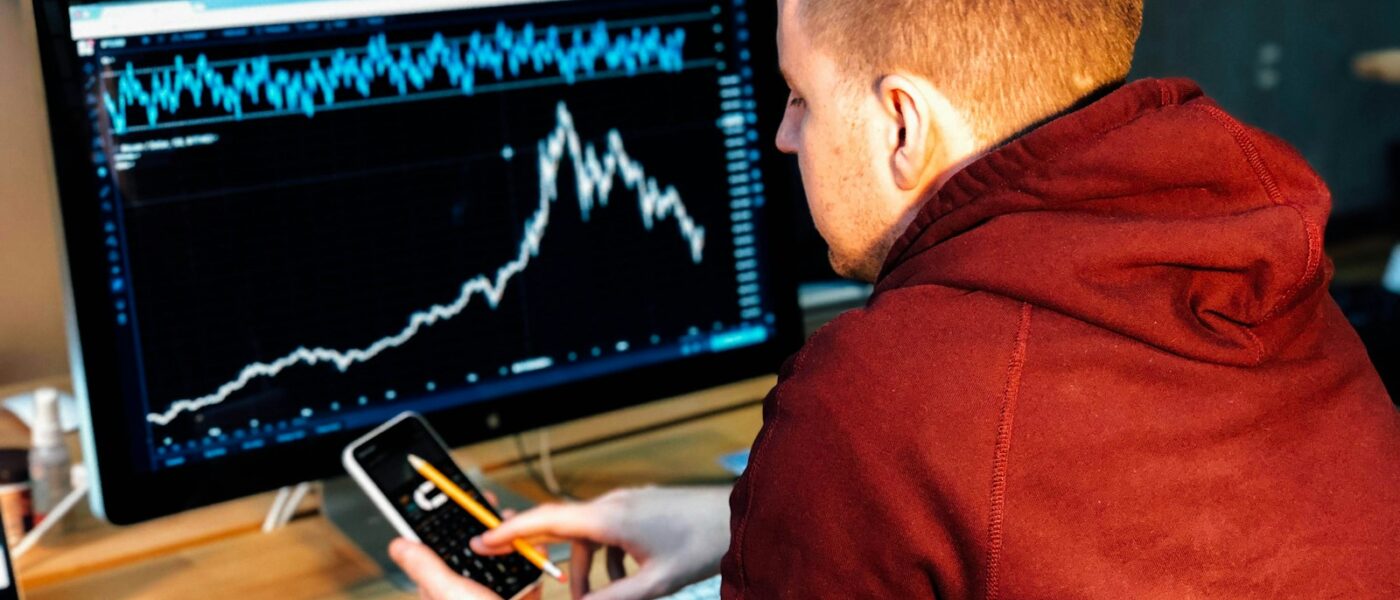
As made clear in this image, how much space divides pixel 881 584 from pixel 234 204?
21.7 inches

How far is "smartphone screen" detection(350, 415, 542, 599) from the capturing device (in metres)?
0.96

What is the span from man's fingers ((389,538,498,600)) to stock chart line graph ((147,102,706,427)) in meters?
0.15

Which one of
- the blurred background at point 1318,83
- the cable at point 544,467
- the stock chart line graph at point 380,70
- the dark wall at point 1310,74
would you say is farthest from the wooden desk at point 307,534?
the dark wall at point 1310,74

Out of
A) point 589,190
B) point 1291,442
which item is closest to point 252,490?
point 589,190

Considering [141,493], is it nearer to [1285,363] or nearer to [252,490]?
[252,490]

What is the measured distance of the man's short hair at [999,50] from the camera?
2.34 ft

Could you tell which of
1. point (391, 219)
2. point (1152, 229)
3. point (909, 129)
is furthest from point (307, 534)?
point (1152, 229)

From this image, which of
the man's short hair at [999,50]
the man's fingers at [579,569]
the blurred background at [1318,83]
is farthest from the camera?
the blurred background at [1318,83]

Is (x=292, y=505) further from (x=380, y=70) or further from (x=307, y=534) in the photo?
(x=380, y=70)

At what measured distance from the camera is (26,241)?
1193mm

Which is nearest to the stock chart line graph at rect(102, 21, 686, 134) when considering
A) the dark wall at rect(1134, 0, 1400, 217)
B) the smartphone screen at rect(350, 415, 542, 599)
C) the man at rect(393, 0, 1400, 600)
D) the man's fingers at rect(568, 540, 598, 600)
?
the smartphone screen at rect(350, 415, 542, 599)

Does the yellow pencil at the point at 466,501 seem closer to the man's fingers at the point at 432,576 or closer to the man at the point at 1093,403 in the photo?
the man's fingers at the point at 432,576

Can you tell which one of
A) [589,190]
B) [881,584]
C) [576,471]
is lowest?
[576,471]

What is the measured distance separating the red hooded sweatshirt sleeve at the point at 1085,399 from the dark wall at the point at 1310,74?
1.13 m
